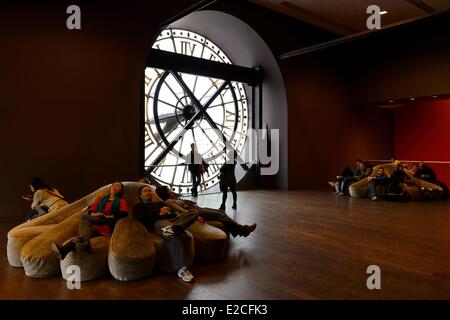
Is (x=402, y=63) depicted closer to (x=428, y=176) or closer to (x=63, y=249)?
(x=428, y=176)

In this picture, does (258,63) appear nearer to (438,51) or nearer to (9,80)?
(438,51)

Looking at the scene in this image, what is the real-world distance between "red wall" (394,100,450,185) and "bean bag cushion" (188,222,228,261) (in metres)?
10.9

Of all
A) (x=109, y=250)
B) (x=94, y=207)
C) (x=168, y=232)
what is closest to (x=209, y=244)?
(x=168, y=232)

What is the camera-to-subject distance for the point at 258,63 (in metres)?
Answer: 10.5

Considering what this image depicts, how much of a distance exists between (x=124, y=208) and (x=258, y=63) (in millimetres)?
7969

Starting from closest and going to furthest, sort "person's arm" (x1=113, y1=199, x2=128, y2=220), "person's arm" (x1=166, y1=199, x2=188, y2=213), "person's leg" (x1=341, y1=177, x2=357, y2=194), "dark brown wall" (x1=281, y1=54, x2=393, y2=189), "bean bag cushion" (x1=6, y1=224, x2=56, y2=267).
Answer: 1. "bean bag cushion" (x1=6, y1=224, x2=56, y2=267)
2. "person's arm" (x1=113, y1=199, x2=128, y2=220)
3. "person's arm" (x1=166, y1=199, x2=188, y2=213)
4. "person's leg" (x1=341, y1=177, x2=357, y2=194)
5. "dark brown wall" (x1=281, y1=54, x2=393, y2=189)

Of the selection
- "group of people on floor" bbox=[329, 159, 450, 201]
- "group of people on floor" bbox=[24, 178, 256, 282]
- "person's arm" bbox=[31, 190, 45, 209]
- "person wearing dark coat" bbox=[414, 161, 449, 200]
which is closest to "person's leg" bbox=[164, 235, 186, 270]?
"group of people on floor" bbox=[24, 178, 256, 282]

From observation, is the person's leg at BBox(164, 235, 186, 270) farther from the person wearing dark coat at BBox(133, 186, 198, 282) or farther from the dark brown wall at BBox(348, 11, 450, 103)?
the dark brown wall at BBox(348, 11, 450, 103)

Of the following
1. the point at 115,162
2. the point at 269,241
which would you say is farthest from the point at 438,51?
the point at 115,162

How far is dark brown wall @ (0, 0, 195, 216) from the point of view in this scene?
573cm

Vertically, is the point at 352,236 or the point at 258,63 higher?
the point at 258,63

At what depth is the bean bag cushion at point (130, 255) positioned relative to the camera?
3023 millimetres

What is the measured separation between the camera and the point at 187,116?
9273 millimetres

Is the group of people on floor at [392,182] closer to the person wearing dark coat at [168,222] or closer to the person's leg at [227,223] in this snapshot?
the person's leg at [227,223]
